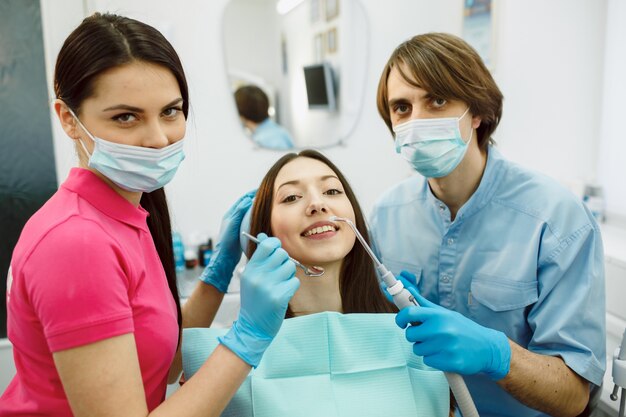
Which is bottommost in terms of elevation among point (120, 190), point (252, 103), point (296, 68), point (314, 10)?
point (120, 190)

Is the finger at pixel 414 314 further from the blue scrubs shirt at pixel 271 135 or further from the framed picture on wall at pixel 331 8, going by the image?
the framed picture on wall at pixel 331 8

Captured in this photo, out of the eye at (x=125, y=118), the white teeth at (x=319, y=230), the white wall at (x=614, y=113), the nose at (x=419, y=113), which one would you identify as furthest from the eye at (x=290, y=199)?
the white wall at (x=614, y=113)

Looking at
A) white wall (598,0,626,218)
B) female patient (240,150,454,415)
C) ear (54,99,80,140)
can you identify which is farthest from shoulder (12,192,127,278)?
white wall (598,0,626,218)

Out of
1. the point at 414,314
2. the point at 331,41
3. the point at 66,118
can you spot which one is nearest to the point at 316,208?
the point at 414,314

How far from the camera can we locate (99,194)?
0.86 m

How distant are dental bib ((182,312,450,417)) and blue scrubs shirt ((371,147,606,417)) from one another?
0.90ft

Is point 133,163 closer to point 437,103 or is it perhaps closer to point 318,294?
point 318,294

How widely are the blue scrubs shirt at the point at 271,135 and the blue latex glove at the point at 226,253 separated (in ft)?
2.81

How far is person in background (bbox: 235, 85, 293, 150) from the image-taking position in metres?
2.17

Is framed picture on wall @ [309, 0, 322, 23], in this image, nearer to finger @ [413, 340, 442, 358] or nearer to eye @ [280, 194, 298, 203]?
eye @ [280, 194, 298, 203]

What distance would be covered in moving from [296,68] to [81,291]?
1729mm

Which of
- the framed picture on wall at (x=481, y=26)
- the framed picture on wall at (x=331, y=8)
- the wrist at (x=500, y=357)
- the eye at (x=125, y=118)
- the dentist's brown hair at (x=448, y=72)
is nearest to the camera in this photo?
the eye at (x=125, y=118)

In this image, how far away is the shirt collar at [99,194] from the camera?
840 mm

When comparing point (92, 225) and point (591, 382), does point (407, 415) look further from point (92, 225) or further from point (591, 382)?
point (92, 225)
